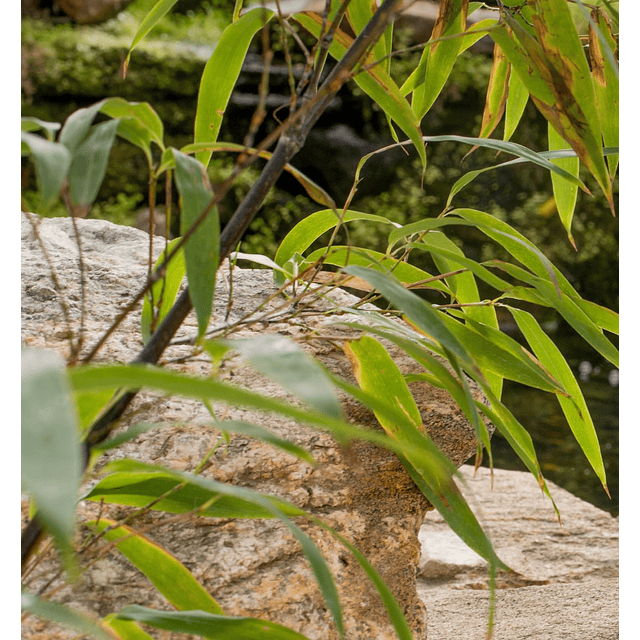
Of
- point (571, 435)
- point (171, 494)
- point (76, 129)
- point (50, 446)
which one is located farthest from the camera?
point (571, 435)

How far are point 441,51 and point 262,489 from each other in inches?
15.1

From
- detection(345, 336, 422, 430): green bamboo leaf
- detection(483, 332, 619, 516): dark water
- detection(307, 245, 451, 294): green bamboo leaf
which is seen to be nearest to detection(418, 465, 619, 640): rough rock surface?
detection(345, 336, 422, 430): green bamboo leaf

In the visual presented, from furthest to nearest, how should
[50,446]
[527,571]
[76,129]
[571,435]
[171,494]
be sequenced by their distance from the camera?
[571,435] < [527,571] < [171,494] < [76,129] < [50,446]

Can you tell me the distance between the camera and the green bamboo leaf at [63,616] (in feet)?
0.75

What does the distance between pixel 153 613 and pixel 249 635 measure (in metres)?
0.05

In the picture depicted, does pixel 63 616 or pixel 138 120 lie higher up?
pixel 138 120

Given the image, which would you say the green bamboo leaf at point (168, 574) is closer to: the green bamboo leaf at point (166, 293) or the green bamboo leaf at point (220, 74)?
the green bamboo leaf at point (166, 293)

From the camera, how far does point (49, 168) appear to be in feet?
0.77

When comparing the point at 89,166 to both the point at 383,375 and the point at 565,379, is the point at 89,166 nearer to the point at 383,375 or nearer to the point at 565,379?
the point at 383,375

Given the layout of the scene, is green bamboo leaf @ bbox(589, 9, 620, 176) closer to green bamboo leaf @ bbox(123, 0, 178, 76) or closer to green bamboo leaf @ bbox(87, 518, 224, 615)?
green bamboo leaf @ bbox(123, 0, 178, 76)

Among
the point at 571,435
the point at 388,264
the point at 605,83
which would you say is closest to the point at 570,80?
the point at 605,83

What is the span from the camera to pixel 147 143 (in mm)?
321

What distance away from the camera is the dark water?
2232mm

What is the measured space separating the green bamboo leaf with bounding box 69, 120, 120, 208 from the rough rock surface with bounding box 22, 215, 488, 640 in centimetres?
14
